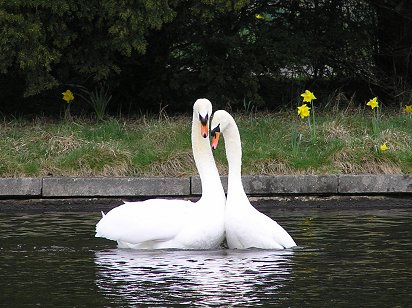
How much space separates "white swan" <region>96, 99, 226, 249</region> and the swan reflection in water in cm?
10

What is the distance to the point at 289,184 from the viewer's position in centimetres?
1216

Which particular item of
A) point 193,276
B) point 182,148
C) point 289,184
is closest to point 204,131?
point 193,276

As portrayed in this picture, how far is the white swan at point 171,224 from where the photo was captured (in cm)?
924

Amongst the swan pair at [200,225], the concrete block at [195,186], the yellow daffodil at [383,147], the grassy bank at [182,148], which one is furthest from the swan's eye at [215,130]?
the yellow daffodil at [383,147]

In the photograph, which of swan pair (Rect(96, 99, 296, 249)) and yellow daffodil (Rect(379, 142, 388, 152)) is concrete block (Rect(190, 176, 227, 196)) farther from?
swan pair (Rect(96, 99, 296, 249))

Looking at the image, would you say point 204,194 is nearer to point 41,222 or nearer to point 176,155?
point 41,222

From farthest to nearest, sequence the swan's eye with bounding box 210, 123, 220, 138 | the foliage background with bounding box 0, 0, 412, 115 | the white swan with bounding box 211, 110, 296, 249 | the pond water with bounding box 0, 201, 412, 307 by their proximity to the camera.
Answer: the foliage background with bounding box 0, 0, 412, 115 < the swan's eye with bounding box 210, 123, 220, 138 < the white swan with bounding box 211, 110, 296, 249 < the pond water with bounding box 0, 201, 412, 307

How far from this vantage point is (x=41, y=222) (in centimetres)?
1074

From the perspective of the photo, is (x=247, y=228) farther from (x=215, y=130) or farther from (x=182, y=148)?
(x=182, y=148)

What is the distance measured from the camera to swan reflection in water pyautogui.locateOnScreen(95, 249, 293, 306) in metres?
7.27

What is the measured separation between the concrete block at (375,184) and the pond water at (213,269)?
1.31 meters

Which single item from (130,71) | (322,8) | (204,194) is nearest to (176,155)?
(204,194)

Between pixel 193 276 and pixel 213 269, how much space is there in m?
0.36

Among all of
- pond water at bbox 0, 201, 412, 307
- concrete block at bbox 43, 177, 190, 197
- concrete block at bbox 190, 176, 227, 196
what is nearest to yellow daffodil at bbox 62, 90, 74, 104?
concrete block at bbox 43, 177, 190, 197
